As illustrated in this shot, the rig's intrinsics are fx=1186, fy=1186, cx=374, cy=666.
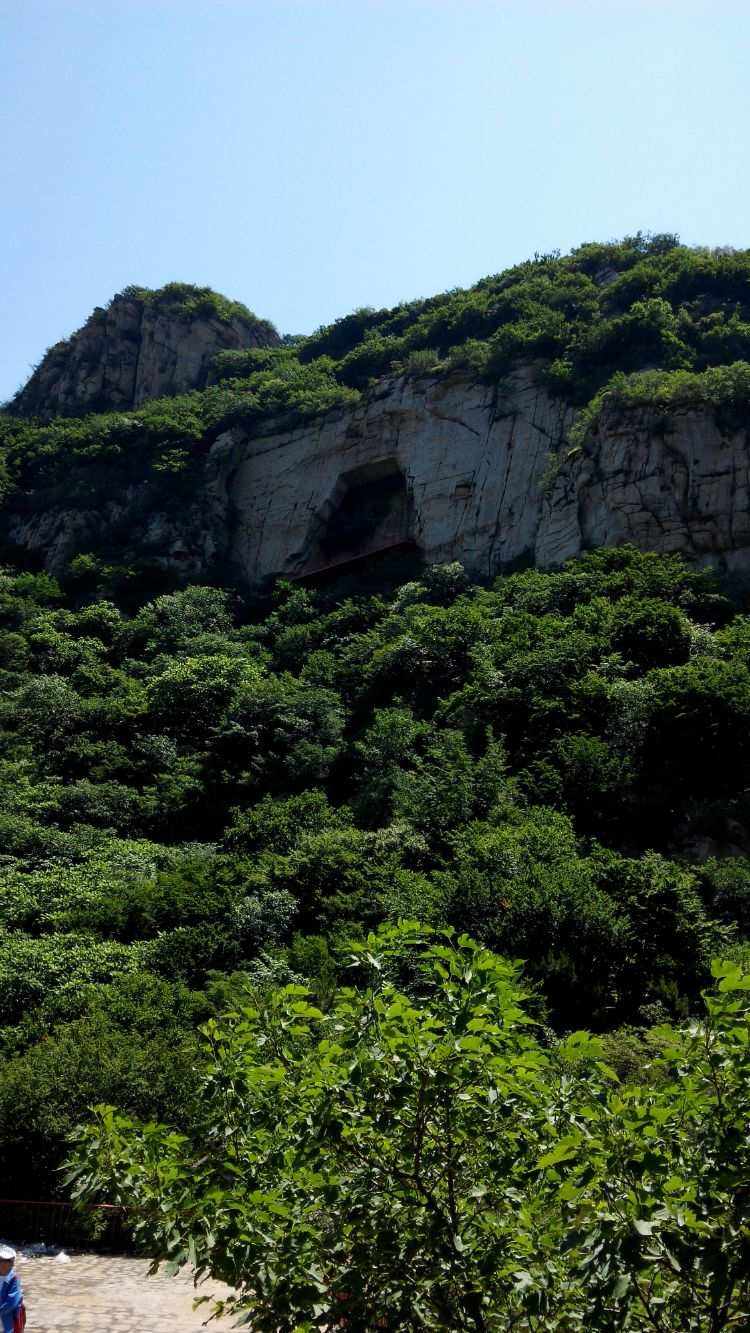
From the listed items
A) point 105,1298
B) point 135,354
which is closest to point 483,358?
point 135,354

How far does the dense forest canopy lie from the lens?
17.3 ft

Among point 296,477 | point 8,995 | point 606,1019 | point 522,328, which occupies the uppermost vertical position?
point 522,328

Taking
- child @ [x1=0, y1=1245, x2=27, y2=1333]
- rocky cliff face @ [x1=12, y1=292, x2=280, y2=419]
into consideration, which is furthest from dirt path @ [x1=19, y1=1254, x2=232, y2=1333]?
rocky cliff face @ [x1=12, y1=292, x2=280, y2=419]

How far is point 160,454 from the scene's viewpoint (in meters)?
43.9

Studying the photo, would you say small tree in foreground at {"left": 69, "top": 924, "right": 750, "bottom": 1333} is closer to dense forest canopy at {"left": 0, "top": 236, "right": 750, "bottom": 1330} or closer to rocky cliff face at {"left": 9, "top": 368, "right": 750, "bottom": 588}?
dense forest canopy at {"left": 0, "top": 236, "right": 750, "bottom": 1330}

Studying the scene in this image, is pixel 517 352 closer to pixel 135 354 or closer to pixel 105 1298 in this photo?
pixel 135 354

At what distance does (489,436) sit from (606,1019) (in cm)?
2453

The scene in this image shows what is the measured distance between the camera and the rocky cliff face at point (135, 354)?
52.1 metres

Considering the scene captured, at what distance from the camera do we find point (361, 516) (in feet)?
138

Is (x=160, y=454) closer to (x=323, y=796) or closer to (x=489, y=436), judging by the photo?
(x=489, y=436)

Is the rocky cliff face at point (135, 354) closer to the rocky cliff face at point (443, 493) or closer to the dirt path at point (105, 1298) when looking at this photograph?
the rocky cliff face at point (443, 493)

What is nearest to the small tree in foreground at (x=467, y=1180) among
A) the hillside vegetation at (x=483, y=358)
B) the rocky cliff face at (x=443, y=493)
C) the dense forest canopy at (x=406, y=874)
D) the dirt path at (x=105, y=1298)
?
the dense forest canopy at (x=406, y=874)

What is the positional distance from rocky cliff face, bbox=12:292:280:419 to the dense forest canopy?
11.4 feet

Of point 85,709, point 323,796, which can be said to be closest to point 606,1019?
point 323,796
